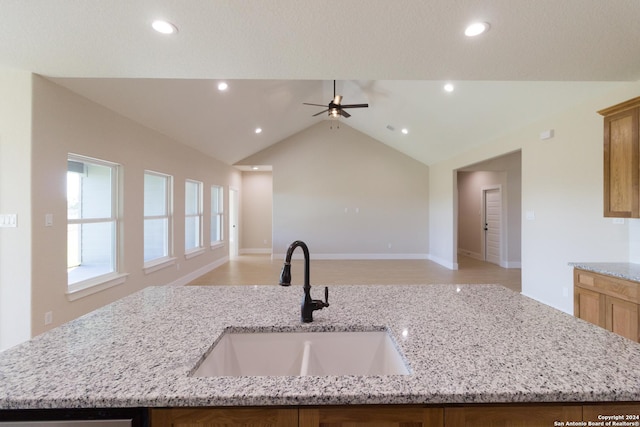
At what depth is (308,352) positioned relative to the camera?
Answer: 3.89 ft

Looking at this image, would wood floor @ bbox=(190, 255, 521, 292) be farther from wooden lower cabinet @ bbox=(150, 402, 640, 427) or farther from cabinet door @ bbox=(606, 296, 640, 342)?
wooden lower cabinet @ bbox=(150, 402, 640, 427)

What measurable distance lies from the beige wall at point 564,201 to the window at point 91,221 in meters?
5.52

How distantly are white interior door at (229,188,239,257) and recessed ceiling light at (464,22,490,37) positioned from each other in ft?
24.9

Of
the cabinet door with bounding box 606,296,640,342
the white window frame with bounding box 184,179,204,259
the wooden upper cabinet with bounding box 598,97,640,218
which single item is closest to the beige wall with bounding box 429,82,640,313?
the wooden upper cabinet with bounding box 598,97,640,218

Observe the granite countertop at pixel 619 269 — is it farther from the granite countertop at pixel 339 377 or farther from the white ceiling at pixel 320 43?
the white ceiling at pixel 320 43

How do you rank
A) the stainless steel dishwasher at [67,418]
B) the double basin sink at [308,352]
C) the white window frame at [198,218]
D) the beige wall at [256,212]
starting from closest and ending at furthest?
the stainless steel dishwasher at [67,418] < the double basin sink at [308,352] < the white window frame at [198,218] < the beige wall at [256,212]

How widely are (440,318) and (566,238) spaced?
3.39 m

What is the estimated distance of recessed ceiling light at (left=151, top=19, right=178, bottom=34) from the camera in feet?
6.18

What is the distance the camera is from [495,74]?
2.59 metres

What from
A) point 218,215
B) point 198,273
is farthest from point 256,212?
point 198,273

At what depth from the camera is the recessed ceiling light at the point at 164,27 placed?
188cm

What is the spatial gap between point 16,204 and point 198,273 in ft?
12.4

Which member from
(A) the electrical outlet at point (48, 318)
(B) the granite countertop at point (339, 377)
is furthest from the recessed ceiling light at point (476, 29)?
(A) the electrical outlet at point (48, 318)

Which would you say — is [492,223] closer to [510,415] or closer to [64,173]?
[510,415]
